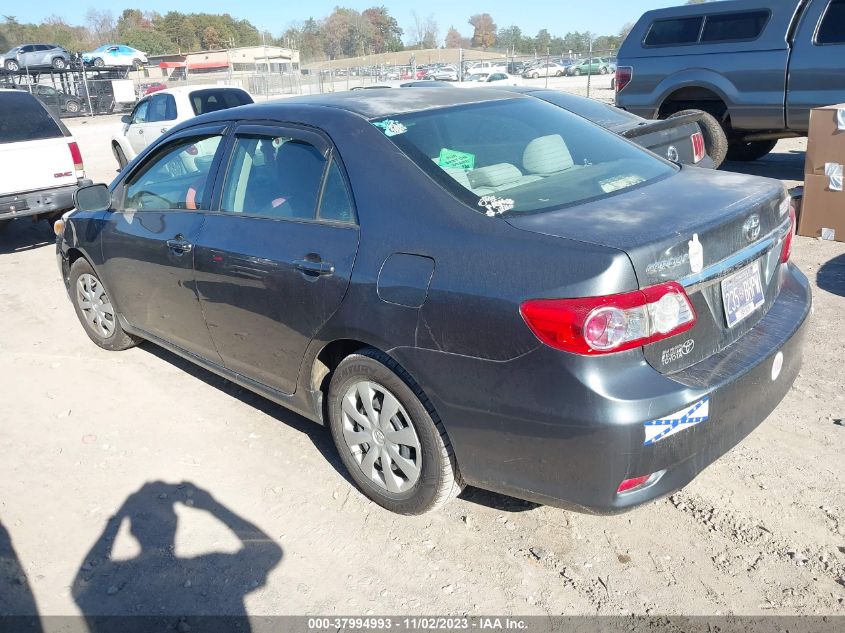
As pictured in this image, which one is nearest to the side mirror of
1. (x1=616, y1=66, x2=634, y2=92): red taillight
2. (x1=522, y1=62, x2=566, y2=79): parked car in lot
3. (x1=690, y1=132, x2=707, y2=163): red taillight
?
(x1=690, y1=132, x2=707, y2=163): red taillight

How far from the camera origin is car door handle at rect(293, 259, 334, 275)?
310 centimetres

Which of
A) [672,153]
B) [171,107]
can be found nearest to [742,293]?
[672,153]

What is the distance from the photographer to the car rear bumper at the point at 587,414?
95.1 inches

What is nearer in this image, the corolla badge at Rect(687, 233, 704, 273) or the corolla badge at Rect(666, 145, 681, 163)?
the corolla badge at Rect(687, 233, 704, 273)

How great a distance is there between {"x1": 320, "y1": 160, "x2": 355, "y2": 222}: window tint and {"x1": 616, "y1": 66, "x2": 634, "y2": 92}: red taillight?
8.09m

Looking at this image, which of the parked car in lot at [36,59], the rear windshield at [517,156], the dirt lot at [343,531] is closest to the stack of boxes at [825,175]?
the dirt lot at [343,531]

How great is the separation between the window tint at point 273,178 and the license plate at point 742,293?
5.69 ft

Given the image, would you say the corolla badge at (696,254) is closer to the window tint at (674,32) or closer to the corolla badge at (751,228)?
the corolla badge at (751,228)

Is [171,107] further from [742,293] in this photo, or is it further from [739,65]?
[742,293]

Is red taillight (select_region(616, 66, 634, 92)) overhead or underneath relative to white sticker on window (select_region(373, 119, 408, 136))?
underneath

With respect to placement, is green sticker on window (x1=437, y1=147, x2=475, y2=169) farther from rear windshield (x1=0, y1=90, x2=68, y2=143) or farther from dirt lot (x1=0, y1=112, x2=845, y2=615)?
rear windshield (x1=0, y1=90, x2=68, y2=143)

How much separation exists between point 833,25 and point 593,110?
3.42m

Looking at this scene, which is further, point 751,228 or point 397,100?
point 397,100

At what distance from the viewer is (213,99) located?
40.9 feet
